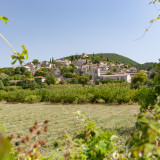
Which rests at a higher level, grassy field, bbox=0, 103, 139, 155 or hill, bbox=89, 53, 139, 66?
hill, bbox=89, 53, 139, 66

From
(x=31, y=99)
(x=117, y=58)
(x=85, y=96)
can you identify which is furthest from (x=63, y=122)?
(x=117, y=58)

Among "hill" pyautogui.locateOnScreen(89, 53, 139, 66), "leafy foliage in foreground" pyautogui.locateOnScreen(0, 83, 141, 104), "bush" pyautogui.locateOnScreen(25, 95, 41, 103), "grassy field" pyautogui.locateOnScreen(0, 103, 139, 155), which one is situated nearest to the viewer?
"grassy field" pyautogui.locateOnScreen(0, 103, 139, 155)

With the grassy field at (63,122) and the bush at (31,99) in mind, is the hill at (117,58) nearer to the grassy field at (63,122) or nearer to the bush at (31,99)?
the bush at (31,99)

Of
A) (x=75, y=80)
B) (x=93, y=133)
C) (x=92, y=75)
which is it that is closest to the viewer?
(x=93, y=133)

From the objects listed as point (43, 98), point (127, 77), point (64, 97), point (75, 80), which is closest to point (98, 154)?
point (64, 97)

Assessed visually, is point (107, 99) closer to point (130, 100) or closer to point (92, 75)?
point (130, 100)

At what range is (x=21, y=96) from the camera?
442 inches

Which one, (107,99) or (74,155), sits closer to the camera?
(74,155)

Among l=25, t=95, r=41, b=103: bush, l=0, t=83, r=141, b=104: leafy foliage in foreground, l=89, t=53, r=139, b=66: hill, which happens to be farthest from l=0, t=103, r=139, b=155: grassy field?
l=89, t=53, r=139, b=66: hill

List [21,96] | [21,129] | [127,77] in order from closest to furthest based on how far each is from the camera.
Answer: [21,129], [21,96], [127,77]

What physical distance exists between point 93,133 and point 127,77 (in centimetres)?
5629

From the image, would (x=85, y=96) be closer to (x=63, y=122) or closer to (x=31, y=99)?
(x=31, y=99)

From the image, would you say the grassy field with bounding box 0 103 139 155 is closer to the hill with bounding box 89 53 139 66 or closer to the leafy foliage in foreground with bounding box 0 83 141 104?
the leafy foliage in foreground with bounding box 0 83 141 104

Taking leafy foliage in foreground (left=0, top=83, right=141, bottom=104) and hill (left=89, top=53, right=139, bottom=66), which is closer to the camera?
leafy foliage in foreground (left=0, top=83, right=141, bottom=104)
